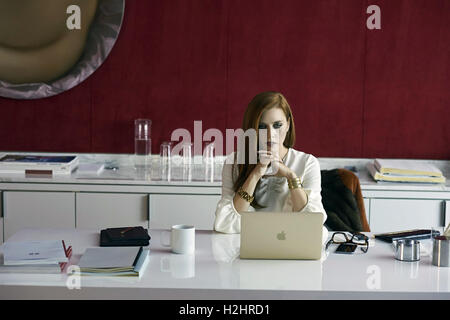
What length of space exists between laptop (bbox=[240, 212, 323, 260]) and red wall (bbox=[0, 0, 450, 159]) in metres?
2.01

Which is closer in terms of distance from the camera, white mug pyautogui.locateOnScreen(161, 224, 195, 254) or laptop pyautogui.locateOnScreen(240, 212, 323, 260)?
laptop pyautogui.locateOnScreen(240, 212, 323, 260)

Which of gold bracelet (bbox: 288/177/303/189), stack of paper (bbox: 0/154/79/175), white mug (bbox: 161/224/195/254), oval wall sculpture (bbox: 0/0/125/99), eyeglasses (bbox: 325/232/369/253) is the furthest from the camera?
oval wall sculpture (bbox: 0/0/125/99)

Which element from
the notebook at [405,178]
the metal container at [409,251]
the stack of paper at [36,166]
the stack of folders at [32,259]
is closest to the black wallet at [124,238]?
the stack of folders at [32,259]

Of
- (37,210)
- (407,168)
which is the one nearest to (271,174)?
(407,168)

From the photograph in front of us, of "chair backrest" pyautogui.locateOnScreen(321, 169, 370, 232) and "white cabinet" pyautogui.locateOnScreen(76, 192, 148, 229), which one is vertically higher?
"chair backrest" pyautogui.locateOnScreen(321, 169, 370, 232)

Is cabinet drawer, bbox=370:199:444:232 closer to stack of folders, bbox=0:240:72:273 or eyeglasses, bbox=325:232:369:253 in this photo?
eyeglasses, bbox=325:232:369:253

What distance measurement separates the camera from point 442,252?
6.91 feet

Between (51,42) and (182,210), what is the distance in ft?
4.55

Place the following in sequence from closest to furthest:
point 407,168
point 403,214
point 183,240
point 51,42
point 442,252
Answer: point 442,252 → point 183,240 → point 403,214 → point 407,168 → point 51,42

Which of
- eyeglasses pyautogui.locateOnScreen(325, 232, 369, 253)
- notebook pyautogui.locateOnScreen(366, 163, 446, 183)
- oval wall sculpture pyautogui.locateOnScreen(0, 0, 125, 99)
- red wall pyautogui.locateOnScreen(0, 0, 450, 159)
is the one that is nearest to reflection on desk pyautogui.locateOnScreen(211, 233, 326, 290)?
eyeglasses pyautogui.locateOnScreen(325, 232, 369, 253)

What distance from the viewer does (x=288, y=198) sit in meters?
2.75

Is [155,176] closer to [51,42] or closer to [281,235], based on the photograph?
[51,42]

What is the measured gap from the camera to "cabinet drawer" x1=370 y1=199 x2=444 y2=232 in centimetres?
362
